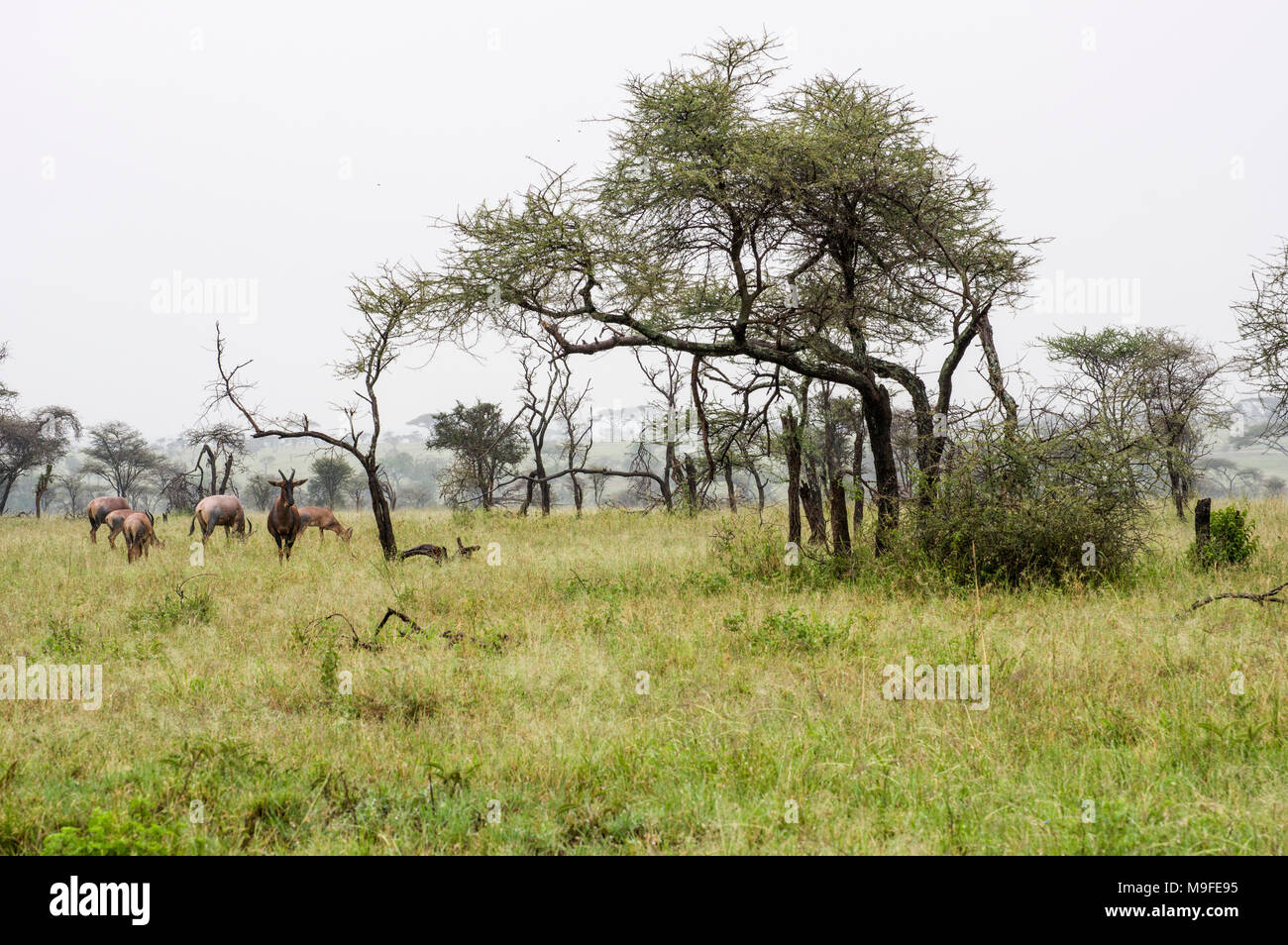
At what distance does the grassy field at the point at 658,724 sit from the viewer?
4.18 m

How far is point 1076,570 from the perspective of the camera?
10.4m

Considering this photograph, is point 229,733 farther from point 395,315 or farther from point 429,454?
point 429,454

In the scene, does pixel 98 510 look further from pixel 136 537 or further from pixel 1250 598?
pixel 1250 598

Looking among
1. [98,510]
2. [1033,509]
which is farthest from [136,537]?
[1033,509]

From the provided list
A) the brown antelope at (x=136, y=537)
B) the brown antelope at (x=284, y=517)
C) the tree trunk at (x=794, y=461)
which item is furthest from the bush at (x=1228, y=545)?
the brown antelope at (x=136, y=537)

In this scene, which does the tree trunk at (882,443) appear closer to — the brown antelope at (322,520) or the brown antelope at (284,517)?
the brown antelope at (284,517)

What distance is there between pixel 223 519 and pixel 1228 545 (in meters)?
19.3

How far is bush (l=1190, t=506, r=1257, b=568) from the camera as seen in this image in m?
11.4

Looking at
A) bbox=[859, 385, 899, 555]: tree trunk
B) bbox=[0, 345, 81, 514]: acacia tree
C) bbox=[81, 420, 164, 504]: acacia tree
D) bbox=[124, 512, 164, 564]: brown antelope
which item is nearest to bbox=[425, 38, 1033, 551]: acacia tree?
bbox=[859, 385, 899, 555]: tree trunk

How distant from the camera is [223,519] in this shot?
738 inches

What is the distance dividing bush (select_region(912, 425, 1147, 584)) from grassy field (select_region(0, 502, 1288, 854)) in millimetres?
622

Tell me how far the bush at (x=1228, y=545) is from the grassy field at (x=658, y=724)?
18.8 inches
